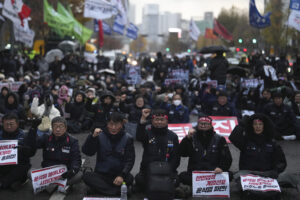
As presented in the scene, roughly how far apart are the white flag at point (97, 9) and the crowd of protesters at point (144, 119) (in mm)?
2440

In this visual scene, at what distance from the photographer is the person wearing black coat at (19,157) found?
22.5 feet

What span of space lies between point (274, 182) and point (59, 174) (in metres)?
3.31

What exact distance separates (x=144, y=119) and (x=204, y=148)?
1119 mm

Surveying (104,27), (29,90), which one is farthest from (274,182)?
(104,27)

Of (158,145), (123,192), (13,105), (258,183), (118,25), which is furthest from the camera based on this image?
(118,25)

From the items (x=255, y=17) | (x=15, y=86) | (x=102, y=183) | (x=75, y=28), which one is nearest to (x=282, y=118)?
(x=102, y=183)

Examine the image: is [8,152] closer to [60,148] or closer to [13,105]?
[60,148]

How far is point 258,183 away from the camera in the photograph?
6.43 m

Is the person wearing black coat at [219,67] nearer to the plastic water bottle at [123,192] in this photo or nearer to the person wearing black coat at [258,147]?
the person wearing black coat at [258,147]

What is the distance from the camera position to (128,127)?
11359 millimetres

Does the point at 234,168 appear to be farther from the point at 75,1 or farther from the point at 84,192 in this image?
the point at 75,1

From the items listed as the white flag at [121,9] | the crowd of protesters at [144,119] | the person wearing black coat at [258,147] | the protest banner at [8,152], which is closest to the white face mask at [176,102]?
the crowd of protesters at [144,119]

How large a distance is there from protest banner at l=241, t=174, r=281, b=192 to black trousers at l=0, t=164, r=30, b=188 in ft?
11.5

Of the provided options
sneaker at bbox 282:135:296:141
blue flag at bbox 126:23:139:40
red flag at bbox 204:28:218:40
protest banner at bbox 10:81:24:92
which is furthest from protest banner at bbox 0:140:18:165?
red flag at bbox 204:28:218:40
